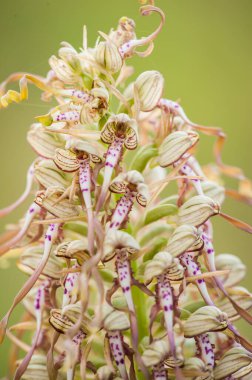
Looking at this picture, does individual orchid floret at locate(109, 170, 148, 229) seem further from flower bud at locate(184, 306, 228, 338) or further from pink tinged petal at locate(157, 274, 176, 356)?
flower bud at locate(184, 306, 228, 338)

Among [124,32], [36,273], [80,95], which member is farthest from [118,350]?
[124,32]

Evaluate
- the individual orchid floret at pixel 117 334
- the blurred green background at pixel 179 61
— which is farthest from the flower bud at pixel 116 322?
the blurred green background at pixel 179 61

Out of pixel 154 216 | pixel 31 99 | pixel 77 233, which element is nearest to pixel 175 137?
pixel 154 216

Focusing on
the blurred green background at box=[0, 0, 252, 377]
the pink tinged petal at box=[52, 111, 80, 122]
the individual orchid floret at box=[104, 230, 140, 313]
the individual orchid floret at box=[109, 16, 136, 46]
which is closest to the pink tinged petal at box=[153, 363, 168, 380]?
the individual orchid floret at box=[104, 230, 140, 313]

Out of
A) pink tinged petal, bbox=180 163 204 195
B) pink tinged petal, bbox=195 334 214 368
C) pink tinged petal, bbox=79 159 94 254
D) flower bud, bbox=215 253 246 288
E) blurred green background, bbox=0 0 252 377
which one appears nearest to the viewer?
pink tinged petal, bbox=79 159 94 254

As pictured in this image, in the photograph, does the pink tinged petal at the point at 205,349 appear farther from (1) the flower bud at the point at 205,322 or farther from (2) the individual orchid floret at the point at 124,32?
(2) the individual orchid floret at the point at 124,32

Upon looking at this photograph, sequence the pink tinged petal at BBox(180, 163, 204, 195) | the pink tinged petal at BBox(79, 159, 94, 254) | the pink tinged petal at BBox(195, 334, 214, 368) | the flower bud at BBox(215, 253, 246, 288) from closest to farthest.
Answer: the pink tinged petal at BBox(79, 159, 94, 254)
the pink tinged petal at BBox(195, 334, 214, 368)
the pink tinged petal at BBox(180, 163, 204, 195)
the flower bud at BBox(215, 253, 246, 288)
